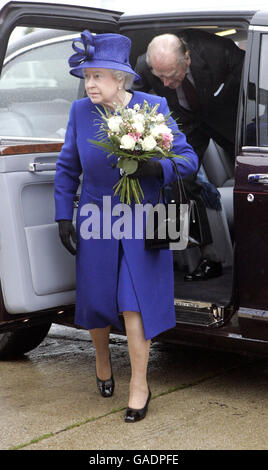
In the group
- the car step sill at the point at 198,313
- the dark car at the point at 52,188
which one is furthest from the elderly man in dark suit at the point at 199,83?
the car step sill at the point at 198,313

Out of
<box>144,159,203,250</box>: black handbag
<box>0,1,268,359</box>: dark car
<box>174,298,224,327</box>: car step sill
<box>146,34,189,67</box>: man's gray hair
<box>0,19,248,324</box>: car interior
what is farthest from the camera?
<box>146,34,189,67</box>: man's gray hair

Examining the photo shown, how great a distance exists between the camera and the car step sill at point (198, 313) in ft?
13.4

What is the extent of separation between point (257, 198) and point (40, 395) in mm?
1462

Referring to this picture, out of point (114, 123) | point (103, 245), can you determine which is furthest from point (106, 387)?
point (114, 123)

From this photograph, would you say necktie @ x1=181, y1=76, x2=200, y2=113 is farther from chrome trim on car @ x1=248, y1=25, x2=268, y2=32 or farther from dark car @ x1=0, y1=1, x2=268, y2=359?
chrome trim on car @ x1=248, y1=25, x2=268, y2=32

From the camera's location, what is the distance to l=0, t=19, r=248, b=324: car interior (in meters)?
4.34

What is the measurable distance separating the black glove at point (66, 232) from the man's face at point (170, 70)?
3.98 ft

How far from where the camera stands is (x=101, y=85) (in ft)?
12.4

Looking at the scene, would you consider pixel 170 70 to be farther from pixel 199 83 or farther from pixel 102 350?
pixel 102 350

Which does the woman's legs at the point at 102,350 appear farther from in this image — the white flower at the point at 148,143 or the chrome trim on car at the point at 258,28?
the chrome trim on car at the point at 258,28

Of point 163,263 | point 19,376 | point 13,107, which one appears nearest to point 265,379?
point 163,263

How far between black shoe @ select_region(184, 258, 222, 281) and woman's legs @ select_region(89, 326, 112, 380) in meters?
1.00

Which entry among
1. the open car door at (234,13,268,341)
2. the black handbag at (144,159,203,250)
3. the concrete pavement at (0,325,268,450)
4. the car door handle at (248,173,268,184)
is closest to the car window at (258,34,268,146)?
the open car door at (234,13,268,341)

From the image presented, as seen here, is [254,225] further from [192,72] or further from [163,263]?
[192,72]
